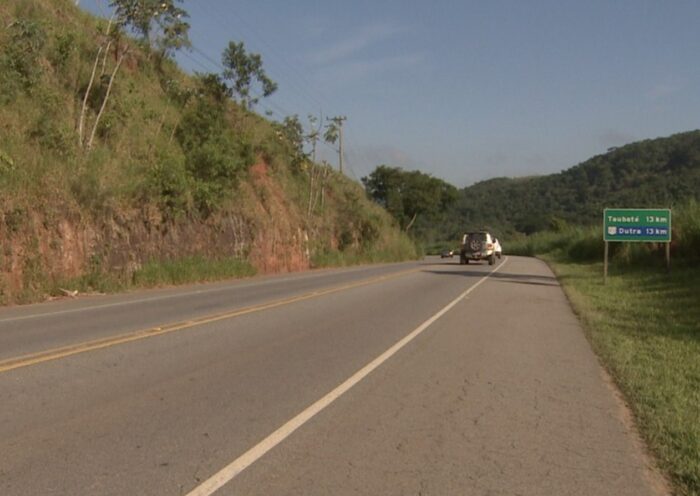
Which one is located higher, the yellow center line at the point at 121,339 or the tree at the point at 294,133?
the tree at the point at 294,133

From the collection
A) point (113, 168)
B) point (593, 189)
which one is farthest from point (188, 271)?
point (593, 189)

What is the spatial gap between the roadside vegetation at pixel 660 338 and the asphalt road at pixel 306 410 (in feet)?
0.91

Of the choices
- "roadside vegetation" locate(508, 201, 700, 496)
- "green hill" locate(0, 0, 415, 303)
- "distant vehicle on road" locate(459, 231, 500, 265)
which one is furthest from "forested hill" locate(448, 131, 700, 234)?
"green hill" locate(0, 0, 415, 303)

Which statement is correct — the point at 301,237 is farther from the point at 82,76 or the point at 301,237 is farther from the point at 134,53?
the point at 82,76

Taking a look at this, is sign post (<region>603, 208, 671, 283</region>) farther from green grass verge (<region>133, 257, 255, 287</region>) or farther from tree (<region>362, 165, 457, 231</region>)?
tree (<region>362, 165, 457, 231</region>)

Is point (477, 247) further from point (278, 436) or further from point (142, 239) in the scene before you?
point (278, 436)

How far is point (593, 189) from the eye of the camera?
317 feet

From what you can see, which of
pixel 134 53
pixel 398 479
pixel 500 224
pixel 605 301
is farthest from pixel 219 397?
pixel 500 224

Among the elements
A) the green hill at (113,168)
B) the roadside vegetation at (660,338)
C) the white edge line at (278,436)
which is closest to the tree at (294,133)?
the green hill at (113,168)

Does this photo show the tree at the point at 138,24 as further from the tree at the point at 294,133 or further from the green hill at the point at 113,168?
the tree at the point at 294,133

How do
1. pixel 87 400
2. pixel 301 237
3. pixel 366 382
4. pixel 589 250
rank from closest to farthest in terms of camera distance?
1. pixel 87 400
2. pixel 366 382
3. pixel 301 237
4. pixel 589 250

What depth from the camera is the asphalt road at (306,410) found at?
5.43 metres

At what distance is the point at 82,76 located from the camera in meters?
28.8

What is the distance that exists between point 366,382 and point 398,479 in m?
3.30
